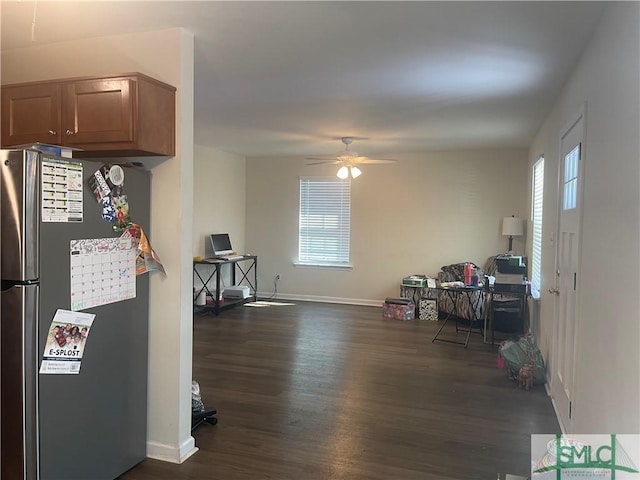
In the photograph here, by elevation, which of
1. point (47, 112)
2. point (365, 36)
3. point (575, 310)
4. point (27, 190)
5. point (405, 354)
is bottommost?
point (405, 354)

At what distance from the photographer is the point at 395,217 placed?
7.21 m

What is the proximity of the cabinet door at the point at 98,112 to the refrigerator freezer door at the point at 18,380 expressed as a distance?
2.92 ft

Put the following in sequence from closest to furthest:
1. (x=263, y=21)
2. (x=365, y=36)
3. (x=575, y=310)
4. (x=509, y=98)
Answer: (x=263, y=21) < (x=365, y=36) < (x=575, y=310) < (x=509, y=98)

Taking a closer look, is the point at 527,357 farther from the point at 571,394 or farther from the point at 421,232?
the point at 421,232

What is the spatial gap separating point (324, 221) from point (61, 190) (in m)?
5.68

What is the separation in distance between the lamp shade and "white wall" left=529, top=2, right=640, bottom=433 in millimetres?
3598

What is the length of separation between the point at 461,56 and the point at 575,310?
1676 millimetres

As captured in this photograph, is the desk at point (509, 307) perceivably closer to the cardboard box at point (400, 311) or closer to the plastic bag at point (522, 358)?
the plastic bag at point (522, 358)

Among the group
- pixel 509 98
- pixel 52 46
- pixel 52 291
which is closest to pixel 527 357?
pixel 509 98

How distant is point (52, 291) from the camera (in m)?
2.04

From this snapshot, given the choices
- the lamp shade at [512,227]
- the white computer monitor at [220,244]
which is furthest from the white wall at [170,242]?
the lamp shade at [512,227]

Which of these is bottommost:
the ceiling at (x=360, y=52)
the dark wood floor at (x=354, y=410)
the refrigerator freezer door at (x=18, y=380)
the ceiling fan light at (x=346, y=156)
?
the dark wood floor at (x=354, y=410)

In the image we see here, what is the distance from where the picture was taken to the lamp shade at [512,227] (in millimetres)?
6395

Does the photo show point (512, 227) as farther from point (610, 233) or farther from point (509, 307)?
point (610, 233)
